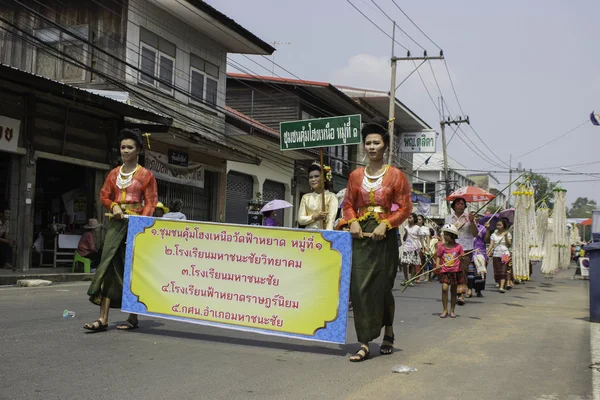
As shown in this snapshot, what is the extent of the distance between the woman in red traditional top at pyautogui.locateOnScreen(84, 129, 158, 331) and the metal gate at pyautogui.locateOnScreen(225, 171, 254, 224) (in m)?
17.6

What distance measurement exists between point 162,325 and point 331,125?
3.01m

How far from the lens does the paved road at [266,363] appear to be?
4.39m

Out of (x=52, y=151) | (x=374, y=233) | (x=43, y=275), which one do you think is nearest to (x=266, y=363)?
(x=374, y=233)

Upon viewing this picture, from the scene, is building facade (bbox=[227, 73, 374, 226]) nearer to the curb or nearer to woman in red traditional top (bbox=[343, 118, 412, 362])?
the curb

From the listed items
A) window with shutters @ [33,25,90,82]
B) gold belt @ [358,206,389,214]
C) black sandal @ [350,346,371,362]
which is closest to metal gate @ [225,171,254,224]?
window with shutters @ [33,25,90,82]

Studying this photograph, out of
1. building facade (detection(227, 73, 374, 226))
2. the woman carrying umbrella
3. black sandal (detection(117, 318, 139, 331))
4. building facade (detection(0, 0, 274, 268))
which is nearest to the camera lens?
black sandal (detection(117, 318, 139, 331))

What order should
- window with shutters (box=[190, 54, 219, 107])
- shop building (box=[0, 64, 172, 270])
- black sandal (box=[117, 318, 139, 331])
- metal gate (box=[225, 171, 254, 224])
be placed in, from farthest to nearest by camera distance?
metal gate (box=[225, 171, 254, 224]) → window with shutters (box=[190, 54, 219, 107]) → shop building (box=[0, 64, 172, 270]) → black sandal (box=[117, 318, 139, 331])

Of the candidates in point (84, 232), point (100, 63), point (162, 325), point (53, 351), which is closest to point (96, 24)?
point (100, 63)

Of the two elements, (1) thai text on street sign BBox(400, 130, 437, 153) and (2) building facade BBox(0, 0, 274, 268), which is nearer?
(2) building facade BBox(0, 0, 274, 268)

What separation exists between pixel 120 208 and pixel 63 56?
46.0 ft

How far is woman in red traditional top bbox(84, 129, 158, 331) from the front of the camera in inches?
255

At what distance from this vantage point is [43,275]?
44.3 feet

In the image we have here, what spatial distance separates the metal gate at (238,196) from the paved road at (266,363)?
1652 centimetres

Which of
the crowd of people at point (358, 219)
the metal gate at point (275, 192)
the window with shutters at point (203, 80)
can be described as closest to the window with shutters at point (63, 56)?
the window with shutters at point (203, 80)
